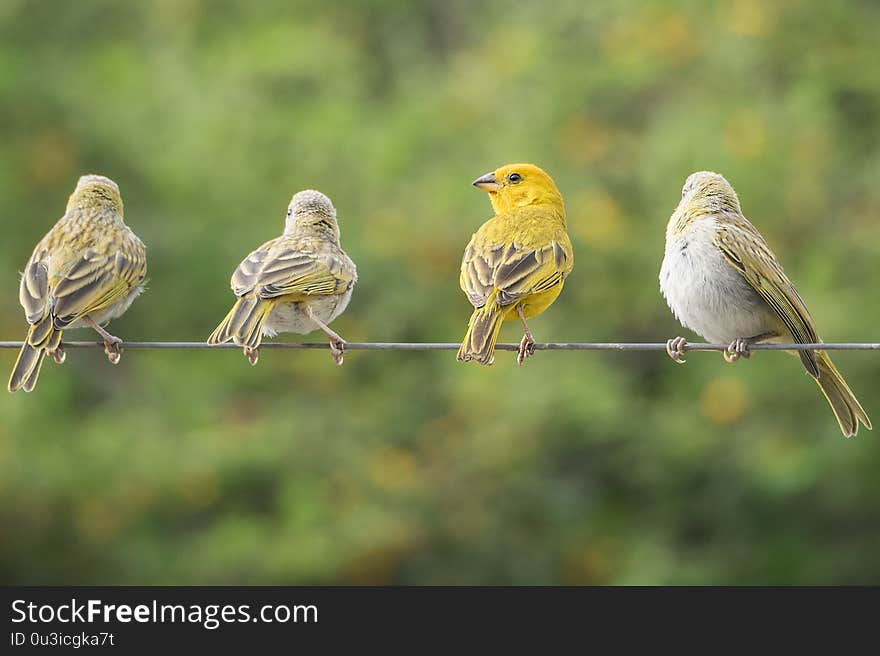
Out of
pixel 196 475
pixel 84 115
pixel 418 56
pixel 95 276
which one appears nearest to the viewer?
pixel 95 276

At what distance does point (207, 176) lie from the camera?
1585 centimetres

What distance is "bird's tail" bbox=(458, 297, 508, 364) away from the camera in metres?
6.52

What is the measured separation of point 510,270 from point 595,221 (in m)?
7.10

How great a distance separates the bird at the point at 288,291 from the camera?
684 centimetres

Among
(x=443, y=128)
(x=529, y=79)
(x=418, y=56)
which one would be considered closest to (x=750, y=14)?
(x=529, y=79)

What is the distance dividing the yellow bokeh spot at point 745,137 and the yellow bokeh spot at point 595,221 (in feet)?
3.90

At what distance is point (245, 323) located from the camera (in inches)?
271

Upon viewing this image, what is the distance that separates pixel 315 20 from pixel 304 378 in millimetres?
5770

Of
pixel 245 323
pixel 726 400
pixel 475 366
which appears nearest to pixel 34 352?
pixel 245 323

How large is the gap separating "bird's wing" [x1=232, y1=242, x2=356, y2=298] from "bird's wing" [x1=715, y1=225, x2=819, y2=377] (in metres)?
1.76

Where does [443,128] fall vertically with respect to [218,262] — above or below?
above

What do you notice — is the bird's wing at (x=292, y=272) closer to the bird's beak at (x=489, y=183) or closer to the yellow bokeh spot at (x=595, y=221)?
the bird's beak at (x=489, y=183)

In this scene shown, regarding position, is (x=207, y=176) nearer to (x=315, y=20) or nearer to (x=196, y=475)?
(x=196, y=475)

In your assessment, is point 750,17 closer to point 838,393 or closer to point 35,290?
point 838,393
